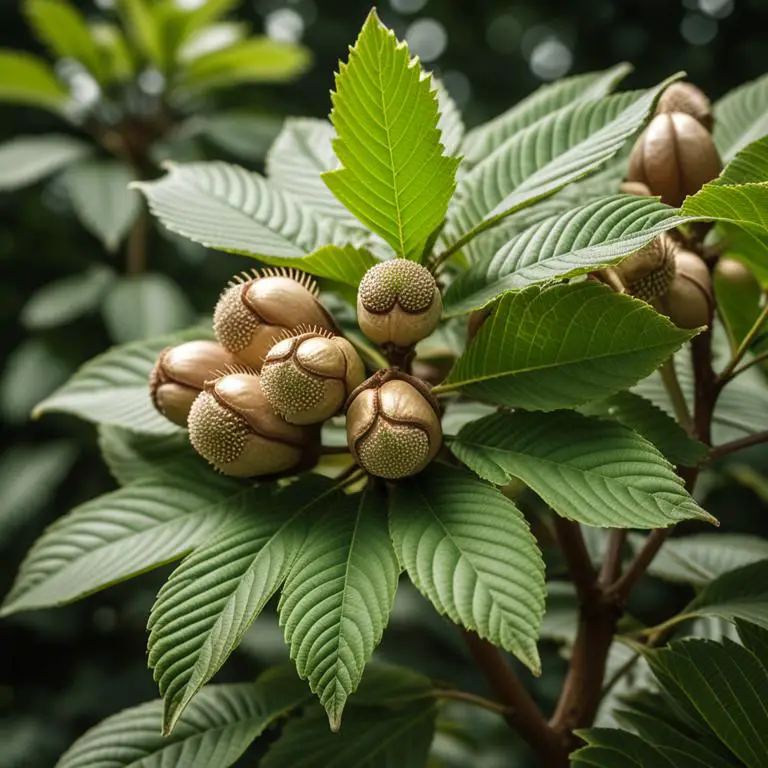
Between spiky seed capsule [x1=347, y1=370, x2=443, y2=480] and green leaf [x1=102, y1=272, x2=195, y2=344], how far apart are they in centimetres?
94

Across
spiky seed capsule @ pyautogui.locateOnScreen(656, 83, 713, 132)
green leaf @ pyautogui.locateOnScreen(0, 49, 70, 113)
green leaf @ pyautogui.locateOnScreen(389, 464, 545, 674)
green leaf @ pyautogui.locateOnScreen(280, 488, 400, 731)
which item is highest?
spiky seed capsule @ pyautogui.locateOnScreen(656, 83, 713, 132)

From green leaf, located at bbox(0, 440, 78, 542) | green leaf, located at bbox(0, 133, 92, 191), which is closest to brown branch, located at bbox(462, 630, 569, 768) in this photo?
green leaf, located at bbox(0, 440, 78, 542)

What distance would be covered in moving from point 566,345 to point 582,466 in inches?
3.0

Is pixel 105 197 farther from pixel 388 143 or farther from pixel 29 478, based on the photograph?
pixel 388 143

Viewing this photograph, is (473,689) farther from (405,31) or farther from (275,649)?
(405,31)

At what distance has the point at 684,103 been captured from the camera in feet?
2.41

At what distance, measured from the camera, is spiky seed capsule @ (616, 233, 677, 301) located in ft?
2.00

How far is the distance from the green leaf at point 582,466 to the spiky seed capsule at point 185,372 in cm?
18

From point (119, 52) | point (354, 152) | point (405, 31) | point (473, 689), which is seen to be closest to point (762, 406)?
point (354, 152)

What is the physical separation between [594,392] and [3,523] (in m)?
1.24

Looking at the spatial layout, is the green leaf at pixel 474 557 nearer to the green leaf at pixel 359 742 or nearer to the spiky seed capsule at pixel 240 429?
the spiky seed capsule at pixel 240 429

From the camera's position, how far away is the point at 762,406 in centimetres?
87

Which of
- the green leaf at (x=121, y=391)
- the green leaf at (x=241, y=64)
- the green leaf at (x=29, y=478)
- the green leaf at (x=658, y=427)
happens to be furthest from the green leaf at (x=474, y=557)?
the green leaf at (x=241, y=64)

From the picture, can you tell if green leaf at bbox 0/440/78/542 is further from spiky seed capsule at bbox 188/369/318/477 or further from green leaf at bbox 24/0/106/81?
spiky seed capsule at bbox 188/369/318/477
